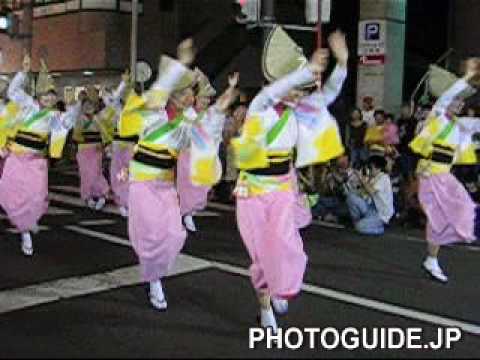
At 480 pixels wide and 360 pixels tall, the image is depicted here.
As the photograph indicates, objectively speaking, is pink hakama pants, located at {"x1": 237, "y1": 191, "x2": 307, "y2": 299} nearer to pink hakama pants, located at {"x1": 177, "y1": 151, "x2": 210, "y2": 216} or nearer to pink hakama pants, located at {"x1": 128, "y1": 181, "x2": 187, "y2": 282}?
pink hakama pants, located at {"x1": 128, "y1": 181, "x2": 187, "y2": 282}

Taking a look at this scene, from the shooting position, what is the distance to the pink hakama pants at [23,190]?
827 centimetres

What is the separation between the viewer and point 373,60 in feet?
→ 45.5

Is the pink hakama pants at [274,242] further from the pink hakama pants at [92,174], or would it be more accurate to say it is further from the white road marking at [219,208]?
the pink hakama pants at [92,174]

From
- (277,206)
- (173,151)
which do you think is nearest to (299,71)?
(277,206)

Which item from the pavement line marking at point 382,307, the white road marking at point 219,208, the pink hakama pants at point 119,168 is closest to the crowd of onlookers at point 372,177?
the white road marking at point 219,208

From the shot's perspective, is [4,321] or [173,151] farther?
[173,151]

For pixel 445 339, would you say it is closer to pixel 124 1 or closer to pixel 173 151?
pixel 173 151

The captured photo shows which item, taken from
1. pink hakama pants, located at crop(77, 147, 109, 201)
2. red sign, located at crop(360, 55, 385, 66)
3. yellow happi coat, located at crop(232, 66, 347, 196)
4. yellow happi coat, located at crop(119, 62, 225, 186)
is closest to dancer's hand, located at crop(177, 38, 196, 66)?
yellow happi coat, located at crop(119, 62, 225, 186)

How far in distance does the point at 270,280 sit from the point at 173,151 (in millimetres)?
1402

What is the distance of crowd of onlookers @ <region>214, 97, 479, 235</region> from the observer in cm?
1023

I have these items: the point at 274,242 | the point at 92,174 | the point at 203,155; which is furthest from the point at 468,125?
the point at 92,174

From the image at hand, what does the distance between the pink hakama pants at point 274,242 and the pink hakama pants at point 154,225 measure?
0.91 m

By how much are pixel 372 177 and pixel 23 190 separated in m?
4.47

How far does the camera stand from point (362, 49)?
14.0 m
